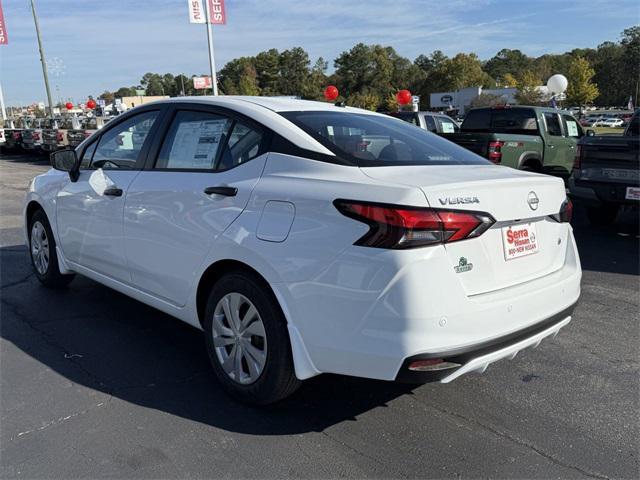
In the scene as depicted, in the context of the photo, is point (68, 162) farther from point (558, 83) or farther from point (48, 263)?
point (558, 83)

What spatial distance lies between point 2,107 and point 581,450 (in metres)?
52.0

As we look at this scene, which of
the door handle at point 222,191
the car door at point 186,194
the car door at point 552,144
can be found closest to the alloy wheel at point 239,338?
the car door at point 186,194

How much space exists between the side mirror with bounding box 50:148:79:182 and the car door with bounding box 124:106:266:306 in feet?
3.59

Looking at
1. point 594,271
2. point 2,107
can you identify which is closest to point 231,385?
point 594,271

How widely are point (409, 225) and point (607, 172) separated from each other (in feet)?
19.7

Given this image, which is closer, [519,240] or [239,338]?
[519,240]

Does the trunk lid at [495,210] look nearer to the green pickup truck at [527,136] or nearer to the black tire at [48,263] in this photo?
the black tire at [48,263]

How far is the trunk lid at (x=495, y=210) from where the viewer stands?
256 cm

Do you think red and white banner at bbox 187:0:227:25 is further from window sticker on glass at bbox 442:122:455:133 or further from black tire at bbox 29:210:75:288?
black tire at bbox 29:210:75:288

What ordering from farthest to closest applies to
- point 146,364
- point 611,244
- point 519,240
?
point 611,244
point 146,364
point 519,240

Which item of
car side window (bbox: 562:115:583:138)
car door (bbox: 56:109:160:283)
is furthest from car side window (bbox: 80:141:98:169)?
car side window (bbox: 562:115:583:138)

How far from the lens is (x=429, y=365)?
2518 millimetres

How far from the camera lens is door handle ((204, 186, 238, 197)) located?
311 centimetres

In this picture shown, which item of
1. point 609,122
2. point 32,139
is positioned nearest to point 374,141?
point 32,139
